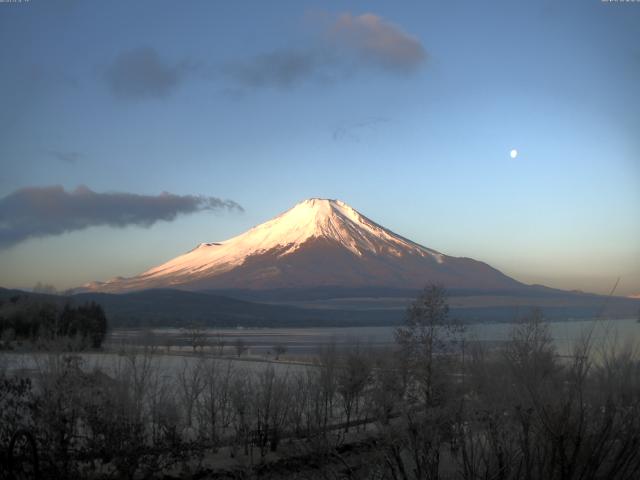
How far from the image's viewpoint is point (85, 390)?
15.9 m

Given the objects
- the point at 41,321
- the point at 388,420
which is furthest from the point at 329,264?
the point at 388,420

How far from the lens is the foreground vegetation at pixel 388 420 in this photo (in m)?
5.61

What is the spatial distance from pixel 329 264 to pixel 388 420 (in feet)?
555

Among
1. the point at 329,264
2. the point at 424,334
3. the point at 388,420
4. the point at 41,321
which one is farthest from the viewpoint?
the point at 329,264

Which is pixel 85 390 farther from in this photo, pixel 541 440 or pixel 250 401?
pixel 541 440

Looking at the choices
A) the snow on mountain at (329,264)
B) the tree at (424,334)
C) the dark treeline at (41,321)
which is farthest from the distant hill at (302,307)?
the tree at (424,334)

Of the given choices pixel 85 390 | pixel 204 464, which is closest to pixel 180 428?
pixel 204 464

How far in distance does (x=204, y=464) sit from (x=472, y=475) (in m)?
13.0

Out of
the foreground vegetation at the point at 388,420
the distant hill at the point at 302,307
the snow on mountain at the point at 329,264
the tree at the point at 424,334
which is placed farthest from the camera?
the snow on mountain at the point at 329,264

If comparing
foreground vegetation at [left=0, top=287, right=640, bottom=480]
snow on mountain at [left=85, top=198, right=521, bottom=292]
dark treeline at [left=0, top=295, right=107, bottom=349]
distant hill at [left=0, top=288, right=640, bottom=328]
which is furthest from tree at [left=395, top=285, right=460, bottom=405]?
snow on mountain at [left=85, top=198, right=521, bottom=292]

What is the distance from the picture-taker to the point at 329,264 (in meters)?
183

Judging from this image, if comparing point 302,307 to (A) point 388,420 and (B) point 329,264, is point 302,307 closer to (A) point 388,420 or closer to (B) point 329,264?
(B) point 329,264

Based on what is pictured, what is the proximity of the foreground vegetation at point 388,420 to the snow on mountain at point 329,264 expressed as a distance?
142m

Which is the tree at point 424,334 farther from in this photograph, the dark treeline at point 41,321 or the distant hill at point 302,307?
the distant hill at point 302,307
